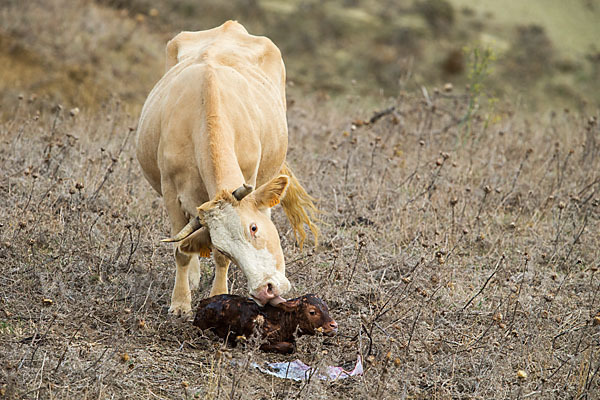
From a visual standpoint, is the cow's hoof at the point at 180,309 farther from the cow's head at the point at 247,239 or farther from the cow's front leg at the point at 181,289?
the cow's head at the point at 247,239

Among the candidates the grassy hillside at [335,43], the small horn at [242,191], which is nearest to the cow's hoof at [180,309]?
the small horn at [242,191]

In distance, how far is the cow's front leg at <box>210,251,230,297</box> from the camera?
553 cm

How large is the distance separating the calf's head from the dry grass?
0.17m

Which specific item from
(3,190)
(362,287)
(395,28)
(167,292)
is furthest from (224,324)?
(395,28)

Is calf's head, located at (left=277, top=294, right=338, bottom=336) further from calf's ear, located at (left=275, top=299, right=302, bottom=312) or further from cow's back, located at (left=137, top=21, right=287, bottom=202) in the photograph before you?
cow's back, located at (left=137, top=21, right=287, bottom=202)

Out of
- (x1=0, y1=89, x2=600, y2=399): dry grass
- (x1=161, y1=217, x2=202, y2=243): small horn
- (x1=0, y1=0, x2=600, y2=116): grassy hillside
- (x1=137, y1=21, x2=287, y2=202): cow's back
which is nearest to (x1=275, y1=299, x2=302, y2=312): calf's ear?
(x1=0, y1=89, x2=600, y2=399): dry grass

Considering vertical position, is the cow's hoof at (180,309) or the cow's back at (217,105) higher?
the cow's back at (217,105)

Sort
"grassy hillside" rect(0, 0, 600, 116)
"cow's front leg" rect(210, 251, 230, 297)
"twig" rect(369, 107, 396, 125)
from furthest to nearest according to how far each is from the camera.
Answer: "grassy hillside" rect(0, 0, 600, 116)
"twig" rect(369, 107, 396, 125)
"cow's front leg" rect(210, 251, 230, 297)

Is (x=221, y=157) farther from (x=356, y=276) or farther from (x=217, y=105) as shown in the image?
(x=356, y=276)

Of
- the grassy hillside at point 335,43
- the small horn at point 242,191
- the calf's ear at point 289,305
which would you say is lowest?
the grassy hillside at point 335,43

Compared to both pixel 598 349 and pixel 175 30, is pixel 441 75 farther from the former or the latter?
pixel 598 349

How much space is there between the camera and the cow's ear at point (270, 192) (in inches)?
187

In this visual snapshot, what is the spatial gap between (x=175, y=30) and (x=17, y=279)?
13.3 meters

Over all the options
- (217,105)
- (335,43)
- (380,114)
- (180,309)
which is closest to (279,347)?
(180,309)
